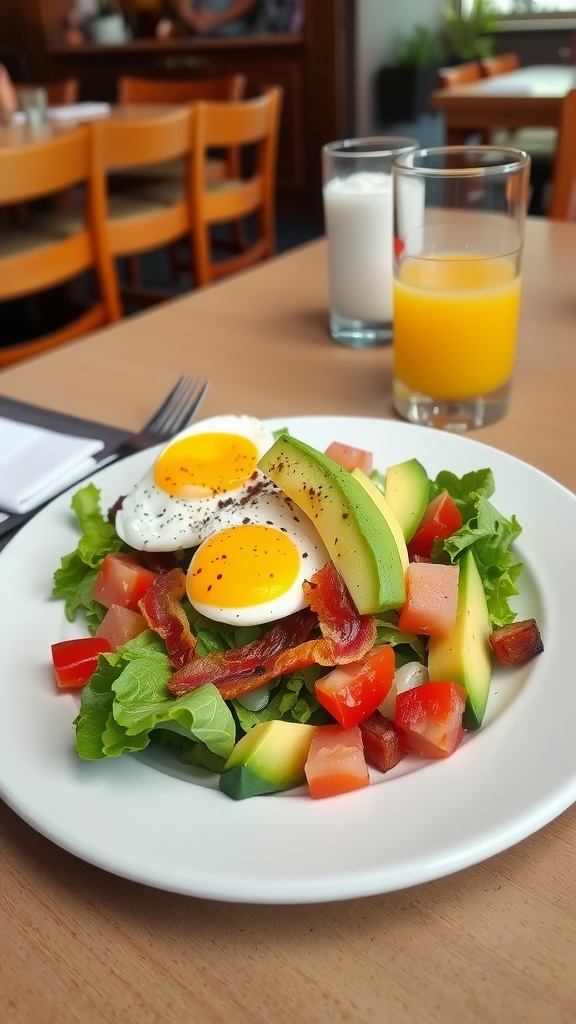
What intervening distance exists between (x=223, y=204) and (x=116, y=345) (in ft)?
8.51

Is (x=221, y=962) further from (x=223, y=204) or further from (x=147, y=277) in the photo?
(x=147, y=277)

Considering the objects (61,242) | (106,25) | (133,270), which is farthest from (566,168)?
(106,25)

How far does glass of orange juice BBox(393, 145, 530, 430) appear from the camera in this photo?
121 centimetres

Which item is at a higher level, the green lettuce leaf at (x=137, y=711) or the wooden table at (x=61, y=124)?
the wooden table at (x=61, y=124)

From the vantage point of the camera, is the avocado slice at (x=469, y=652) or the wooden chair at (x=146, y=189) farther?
the wooden chair at (x=146, y=189)

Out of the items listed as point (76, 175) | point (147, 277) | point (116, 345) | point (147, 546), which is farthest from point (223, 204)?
point (147, 546)

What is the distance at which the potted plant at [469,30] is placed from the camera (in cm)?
689

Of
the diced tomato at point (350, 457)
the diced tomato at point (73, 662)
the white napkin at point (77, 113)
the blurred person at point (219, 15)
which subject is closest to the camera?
the diced tomato at point (73, 662)

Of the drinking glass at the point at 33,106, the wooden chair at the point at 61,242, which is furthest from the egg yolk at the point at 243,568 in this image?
the drinking glass at the point at 33,106

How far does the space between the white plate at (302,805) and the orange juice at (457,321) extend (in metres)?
0.52

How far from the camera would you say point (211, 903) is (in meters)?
0.66

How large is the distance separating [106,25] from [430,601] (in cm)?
761

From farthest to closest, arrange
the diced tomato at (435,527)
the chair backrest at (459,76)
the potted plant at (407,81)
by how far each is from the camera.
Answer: the potted plant at (407,81) < the chair backrest at (459,76) < the diced tomato at (435,527)

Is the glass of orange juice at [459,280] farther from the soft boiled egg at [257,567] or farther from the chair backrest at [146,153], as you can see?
the chair backrest at [146,153]
